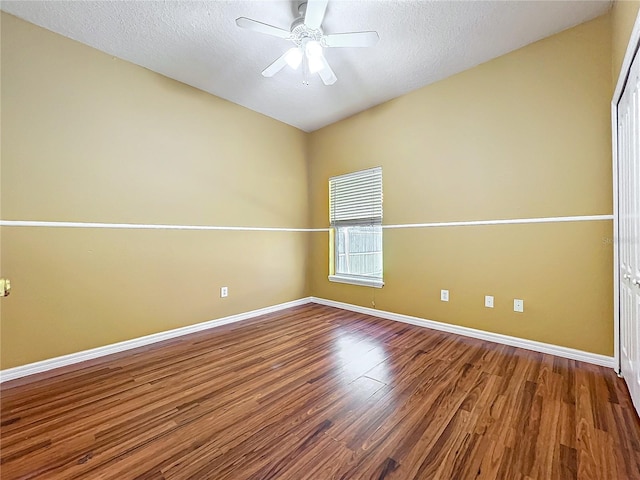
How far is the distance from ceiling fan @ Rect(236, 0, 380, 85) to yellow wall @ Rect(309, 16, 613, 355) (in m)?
1.33

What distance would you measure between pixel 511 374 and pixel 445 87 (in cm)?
279

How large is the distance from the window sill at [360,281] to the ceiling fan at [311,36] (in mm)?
2391

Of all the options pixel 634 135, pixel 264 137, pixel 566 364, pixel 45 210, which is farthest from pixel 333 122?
pixel 566 364

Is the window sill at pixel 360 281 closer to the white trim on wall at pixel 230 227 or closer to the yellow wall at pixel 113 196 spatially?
the white trim on wall at pixel 230 227

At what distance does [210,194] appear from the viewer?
10.3 feet

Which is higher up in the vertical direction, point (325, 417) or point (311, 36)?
point (311, 36)

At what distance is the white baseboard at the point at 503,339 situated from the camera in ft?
6.78

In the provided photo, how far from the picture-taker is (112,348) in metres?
2.39

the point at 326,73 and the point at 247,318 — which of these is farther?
the point at 247,318

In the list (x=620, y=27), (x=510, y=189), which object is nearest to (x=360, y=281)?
(x=510, y=189)

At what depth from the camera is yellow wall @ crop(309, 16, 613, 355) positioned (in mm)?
2078

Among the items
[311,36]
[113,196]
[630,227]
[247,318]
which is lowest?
[247,318]

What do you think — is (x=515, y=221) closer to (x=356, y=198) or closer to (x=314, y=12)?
(x=356, y=198)

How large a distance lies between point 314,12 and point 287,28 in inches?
20.6
